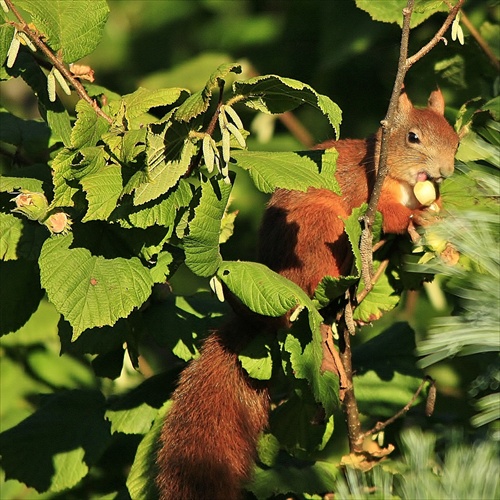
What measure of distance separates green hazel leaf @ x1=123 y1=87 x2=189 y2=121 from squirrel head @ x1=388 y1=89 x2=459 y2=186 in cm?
78

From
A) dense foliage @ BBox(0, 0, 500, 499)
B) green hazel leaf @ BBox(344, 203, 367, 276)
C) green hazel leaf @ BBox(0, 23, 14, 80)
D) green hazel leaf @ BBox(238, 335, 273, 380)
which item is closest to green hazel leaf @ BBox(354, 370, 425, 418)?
dense foliage @ BBox(0, 0, 500, 499)

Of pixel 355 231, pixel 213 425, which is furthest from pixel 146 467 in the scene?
pixel 355 231

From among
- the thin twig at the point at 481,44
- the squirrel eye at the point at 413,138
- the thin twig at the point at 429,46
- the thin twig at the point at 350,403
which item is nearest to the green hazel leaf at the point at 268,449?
the thin twig at the point at 350,403

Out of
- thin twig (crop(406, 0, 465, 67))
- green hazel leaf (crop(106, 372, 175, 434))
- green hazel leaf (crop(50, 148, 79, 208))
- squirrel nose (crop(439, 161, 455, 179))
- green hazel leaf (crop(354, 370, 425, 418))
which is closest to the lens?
thin twig (crop(406, 0, 465, 67))

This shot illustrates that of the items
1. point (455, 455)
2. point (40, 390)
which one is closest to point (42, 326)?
point (40, 390)

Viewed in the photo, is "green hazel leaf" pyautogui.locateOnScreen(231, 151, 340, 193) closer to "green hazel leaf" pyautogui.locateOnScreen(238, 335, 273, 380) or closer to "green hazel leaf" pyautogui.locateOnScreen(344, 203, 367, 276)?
"green hazel leaf" pyautogui.locateOnScreen(344, 203, 367, 276)

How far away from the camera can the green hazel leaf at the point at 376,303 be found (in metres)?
1.91

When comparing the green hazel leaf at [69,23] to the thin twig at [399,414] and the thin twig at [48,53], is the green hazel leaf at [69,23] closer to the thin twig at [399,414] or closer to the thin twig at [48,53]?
the thin twig at [48,53]

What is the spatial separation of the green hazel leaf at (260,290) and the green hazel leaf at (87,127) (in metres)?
0.31

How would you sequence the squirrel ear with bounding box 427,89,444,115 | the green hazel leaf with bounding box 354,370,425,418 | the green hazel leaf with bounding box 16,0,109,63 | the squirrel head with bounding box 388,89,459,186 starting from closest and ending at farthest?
the green hazel leaf with bounding box 16,0,109,63, the green hazel leaf with bounding box 354,370,425,418, the squirrel head with bounding box 388,89,459,186, the squirrel ear with bounding box 427,89,444,115

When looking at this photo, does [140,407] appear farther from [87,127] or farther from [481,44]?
[481,44]

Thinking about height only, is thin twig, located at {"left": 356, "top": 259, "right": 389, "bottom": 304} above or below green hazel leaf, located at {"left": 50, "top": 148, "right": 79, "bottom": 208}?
below

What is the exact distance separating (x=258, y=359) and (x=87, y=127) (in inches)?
21.3

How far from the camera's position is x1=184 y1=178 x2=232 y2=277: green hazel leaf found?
156 centimetres
